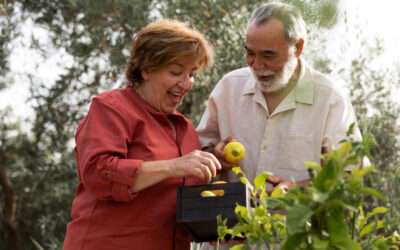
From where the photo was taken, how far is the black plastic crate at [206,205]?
3.25 meters

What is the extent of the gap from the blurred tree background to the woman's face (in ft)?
16.0

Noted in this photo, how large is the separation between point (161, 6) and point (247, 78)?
7.35 metres

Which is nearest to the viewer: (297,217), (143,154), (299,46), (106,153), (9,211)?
(297,217)

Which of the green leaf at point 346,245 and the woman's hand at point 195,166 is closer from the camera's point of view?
the green leaf at point 346,245

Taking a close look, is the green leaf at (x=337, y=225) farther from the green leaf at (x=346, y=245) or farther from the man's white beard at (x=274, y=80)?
the man's white beard at (x=274, y=80)

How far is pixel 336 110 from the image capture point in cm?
A: 405

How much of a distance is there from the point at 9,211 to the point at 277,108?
11.4 m

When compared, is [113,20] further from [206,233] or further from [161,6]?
[206,233]

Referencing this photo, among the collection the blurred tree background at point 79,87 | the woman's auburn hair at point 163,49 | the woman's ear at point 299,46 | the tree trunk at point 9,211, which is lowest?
the tree trunk at point 9,211

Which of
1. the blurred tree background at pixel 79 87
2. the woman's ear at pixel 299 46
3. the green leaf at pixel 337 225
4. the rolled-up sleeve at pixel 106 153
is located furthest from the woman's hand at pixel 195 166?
the blurred tree background at pixel 79 87

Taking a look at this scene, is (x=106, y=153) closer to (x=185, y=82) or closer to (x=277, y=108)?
(x=185, y=82)

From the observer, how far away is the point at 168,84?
3.72 metres

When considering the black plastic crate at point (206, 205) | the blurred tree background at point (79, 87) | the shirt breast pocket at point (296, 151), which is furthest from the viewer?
the blurred tree background at point (79, 87)

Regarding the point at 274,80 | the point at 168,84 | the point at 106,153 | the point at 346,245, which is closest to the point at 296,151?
the point at 274,80
